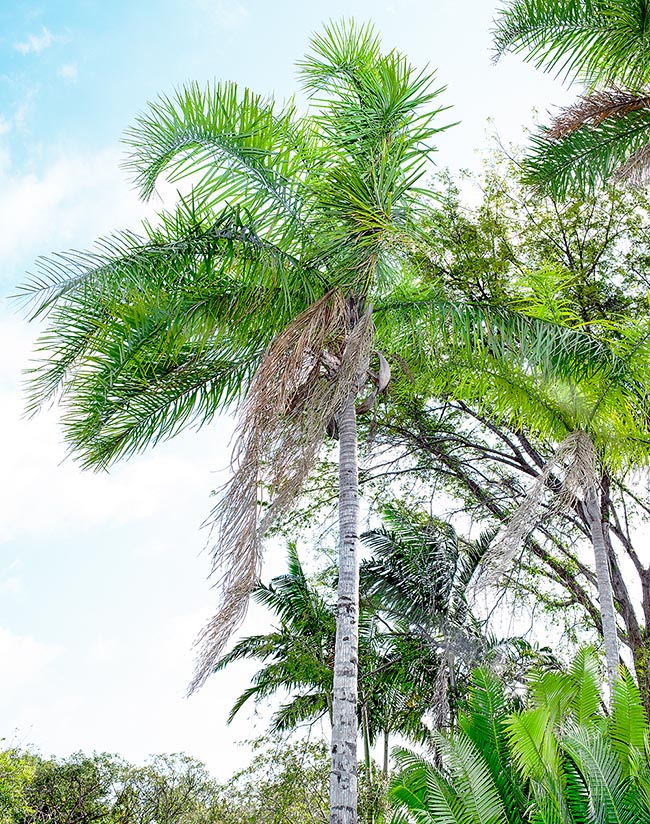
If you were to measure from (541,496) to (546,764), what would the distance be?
148 inches

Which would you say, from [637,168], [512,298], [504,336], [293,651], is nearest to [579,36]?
[637,168]

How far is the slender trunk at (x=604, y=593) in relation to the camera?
9578 mm

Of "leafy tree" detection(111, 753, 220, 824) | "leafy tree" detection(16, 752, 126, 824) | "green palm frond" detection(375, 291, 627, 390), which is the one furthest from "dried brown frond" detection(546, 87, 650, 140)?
"leafy tree" detection(16, 752, 126, 824)

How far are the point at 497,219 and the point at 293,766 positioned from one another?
10.5 meters

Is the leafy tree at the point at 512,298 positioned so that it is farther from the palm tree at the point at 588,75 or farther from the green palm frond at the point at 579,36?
the green palm frond at the point at 579,36

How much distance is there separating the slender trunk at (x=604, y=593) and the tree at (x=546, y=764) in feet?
11.9

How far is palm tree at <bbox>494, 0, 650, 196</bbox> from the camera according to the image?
846 cm

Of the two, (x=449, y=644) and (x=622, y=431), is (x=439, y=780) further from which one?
(x=449, y=644)

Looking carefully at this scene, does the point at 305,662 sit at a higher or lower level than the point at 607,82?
lower

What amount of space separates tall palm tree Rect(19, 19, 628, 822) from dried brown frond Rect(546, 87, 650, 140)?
8.68 feet

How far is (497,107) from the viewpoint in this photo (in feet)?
47.9

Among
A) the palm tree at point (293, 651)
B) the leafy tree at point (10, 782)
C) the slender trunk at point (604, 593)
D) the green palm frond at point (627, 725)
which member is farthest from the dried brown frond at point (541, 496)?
the leafy tree at point (10, 782)

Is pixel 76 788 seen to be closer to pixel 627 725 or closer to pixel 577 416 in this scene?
pixel 577 416

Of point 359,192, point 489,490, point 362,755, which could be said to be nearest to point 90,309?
point 359,192
